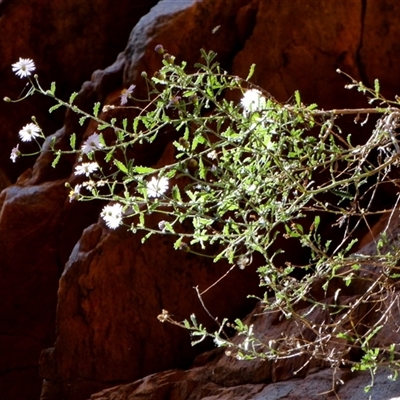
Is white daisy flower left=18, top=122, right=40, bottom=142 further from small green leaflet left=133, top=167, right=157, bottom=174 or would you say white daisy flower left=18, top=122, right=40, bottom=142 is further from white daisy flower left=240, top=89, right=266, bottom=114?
white daisy flower left=240, top=89, right=266, bottom=114

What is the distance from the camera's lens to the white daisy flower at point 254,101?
5.94 ft

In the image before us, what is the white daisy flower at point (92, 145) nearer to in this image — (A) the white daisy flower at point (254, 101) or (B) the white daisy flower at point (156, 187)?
(B) the white daisy flower at point (156, 187)

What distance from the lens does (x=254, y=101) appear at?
1.84 metres

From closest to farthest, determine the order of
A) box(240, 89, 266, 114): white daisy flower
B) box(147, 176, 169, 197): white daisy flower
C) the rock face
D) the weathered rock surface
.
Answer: box(147, 176, 169, 197): white daisy flower < box(240, 89, 266, 114): white daisy flower < the rock face < the weathered rock surface

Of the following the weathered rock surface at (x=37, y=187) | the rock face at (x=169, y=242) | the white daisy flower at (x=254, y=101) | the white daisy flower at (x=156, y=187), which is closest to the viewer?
the white daisy flower at (x=156, y=187)

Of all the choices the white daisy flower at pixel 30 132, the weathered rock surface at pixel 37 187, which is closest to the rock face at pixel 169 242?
the weathered rock surface at pixel 37 187

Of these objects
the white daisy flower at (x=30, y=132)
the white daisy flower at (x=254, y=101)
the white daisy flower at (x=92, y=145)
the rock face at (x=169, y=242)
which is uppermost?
the white daisy flower at (x=30, y=132)

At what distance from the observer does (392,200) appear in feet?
12.5

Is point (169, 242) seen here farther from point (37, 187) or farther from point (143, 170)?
point (143, 170)

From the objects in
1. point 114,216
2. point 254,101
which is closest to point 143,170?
point 114,216

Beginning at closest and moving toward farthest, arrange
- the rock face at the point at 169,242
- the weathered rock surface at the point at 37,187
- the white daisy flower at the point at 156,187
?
the white daisy flower at the point at 156,187 < the rock face at the point at 169,242 < the weathered rock surface at the point at 37,187

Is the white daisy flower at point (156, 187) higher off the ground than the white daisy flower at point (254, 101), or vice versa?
the white daisy flower at point (254, 101)

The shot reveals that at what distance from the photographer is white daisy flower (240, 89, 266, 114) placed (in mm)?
1810

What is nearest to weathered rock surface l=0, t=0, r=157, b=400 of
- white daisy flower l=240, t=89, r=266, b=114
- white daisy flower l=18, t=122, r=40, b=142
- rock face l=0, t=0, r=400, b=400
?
rock face l=0, t=0, r=400, b=400
